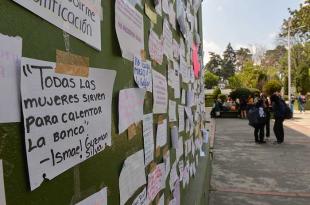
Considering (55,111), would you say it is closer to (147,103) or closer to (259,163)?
(147,103)

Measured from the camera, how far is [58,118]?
84cm

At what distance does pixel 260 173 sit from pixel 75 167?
22.1ft

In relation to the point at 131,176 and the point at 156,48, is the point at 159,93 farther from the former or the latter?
the point at 131,176

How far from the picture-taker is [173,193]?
2.48 meters

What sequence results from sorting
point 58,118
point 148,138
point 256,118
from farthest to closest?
point 256,118 < point 148,138 < point 58,118

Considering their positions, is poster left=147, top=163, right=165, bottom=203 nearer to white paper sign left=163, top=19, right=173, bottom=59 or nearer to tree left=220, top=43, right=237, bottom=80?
white paper sign left=163, top=19, right=173, bottom=59

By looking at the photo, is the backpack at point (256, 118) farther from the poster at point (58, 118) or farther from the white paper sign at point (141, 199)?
the poster at point (58, 118)

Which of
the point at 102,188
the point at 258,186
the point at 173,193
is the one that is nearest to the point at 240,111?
the point at 258,186

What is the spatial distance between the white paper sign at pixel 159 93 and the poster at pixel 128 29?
0.30 m

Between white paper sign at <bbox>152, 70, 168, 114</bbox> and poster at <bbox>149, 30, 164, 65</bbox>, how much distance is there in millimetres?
73

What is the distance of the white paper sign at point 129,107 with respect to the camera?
50.5 inches

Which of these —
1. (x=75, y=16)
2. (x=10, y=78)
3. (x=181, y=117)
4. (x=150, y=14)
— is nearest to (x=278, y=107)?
(x=181, y=117)

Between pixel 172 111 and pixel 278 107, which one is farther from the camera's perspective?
pixel 278 107

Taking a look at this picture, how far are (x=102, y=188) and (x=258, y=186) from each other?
553cm
